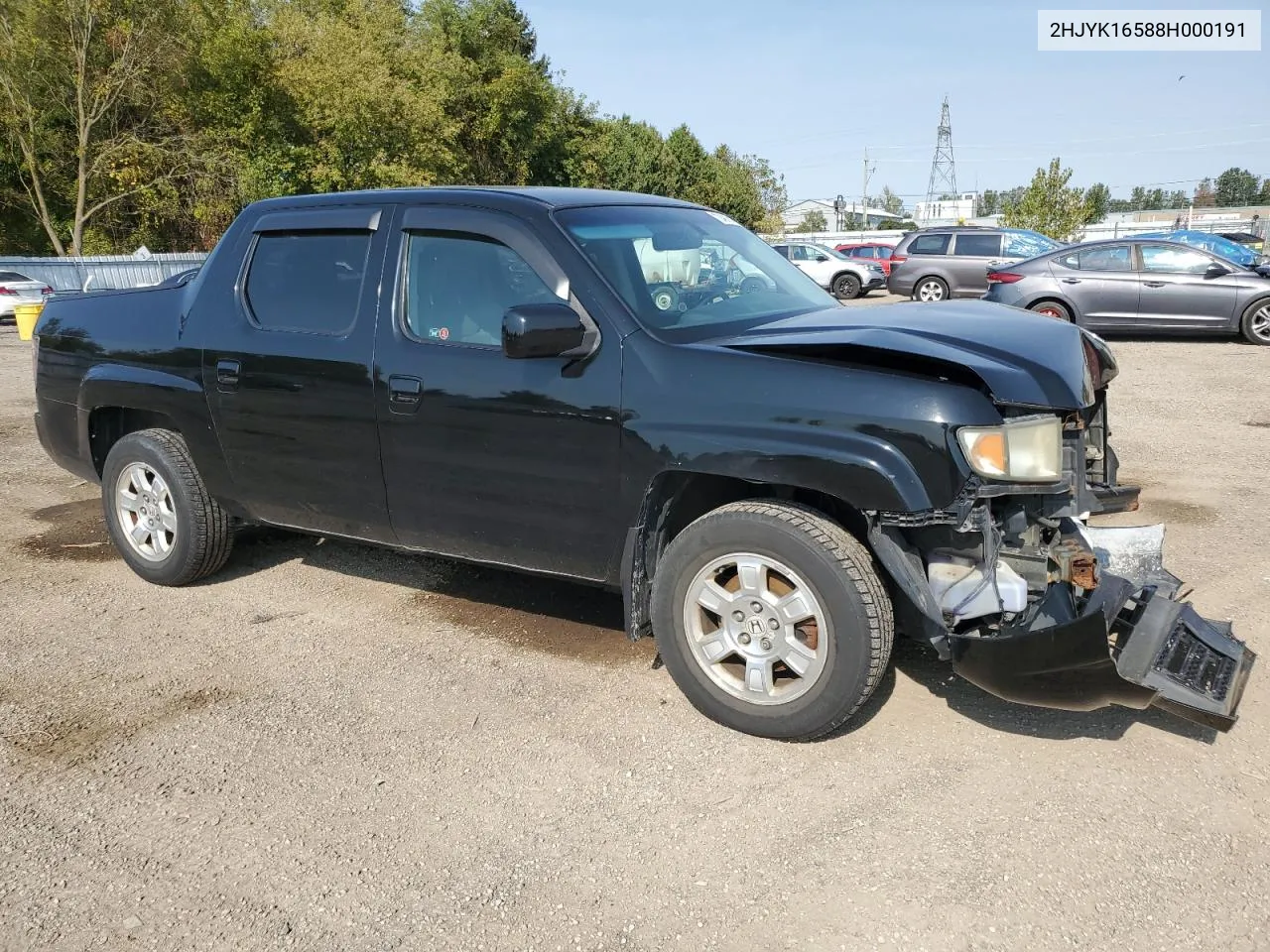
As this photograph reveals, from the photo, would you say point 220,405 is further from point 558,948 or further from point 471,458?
point 558,948

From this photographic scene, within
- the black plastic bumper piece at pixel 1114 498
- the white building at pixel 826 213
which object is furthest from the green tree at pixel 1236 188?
the black plastic bumper piece at pixel 1114 498

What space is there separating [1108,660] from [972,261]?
58.2ft

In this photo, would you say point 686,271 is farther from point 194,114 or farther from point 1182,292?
point 194,114

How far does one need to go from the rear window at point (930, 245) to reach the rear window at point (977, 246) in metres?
0.21

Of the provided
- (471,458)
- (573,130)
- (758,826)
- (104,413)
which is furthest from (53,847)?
(573,130)

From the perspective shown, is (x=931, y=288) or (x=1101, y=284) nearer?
(x=1101, y=284)

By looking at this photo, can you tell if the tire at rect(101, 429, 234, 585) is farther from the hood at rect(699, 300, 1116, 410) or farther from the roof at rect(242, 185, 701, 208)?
the hood at rect(699, 300, 1116, 410)

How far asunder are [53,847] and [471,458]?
1.85 meters

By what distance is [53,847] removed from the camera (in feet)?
9.67

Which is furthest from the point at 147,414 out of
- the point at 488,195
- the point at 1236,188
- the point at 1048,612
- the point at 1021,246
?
the point at 1236,188

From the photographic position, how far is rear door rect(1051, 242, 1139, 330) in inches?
556

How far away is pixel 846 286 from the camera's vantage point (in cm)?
2600

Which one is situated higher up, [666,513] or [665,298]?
[665,298]

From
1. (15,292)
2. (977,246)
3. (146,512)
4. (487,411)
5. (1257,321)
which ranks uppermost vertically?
A: (15,292)
